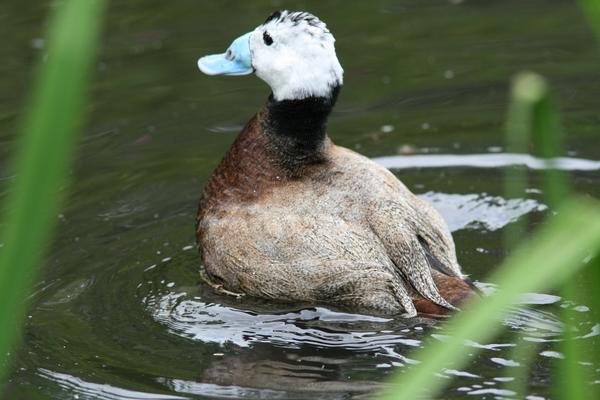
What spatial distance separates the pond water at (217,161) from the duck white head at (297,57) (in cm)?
104

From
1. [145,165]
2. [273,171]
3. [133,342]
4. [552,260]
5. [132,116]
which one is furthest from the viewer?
[132,116]

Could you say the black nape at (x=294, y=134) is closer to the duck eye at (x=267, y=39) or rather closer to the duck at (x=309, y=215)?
the duck at (x=309, y=215)

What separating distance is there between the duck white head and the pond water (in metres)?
1.04

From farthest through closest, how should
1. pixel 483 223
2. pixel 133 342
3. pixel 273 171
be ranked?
pixel 483 223 → pixel 273 171 → pixel 133 342

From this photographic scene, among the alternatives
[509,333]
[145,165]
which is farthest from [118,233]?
[509,333]

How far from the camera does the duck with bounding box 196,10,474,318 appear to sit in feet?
15.4

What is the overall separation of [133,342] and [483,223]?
2.21 m

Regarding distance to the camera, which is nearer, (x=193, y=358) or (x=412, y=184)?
(x=193, y=358)

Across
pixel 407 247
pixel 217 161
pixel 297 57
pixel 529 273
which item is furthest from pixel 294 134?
pixel 529 273

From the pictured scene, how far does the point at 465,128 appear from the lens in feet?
23.7

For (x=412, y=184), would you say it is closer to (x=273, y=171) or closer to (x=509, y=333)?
(x=273, y=171)

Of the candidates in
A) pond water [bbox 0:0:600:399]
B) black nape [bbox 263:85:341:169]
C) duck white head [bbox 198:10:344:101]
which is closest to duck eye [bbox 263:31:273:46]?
duck white head [bbox 198:10:344:101]

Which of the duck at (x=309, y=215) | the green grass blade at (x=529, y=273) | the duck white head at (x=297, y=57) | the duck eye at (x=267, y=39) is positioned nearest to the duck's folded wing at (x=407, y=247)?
the duck at (x=309, y=215)

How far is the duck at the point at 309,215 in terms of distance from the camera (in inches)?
→ 184
